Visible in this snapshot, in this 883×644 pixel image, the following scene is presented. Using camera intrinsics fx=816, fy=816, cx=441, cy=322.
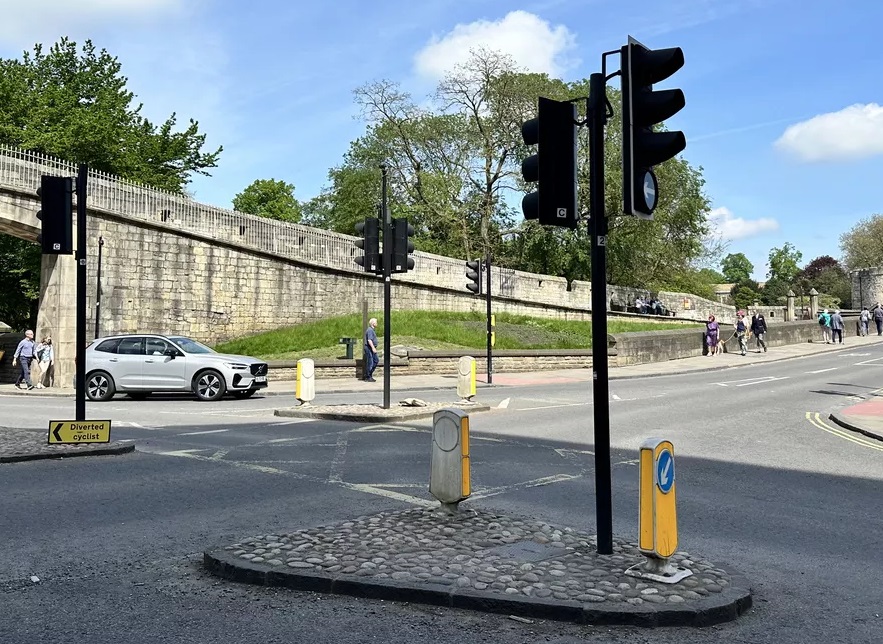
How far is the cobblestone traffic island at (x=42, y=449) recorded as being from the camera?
10.1 meters

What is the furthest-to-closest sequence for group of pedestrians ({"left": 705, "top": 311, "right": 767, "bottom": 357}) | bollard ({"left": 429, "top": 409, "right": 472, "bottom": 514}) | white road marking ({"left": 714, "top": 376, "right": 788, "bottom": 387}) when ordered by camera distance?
1. group of pedestrians ({"left": 705, "top": 311, "right": 767, "bottom": 357})
2. white road marking ({"left": 714, "top": 376, "right": 788, "bottom": 387})
3. bollard ({"left": 429, "top": 409, "right": 472, "bottom": 514})

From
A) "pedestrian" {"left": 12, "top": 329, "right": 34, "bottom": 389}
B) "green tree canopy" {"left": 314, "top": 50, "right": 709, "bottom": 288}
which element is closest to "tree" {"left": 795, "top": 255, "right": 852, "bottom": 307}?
"green tree canopy" {"left": 314, "top": 50, "right": 709, "bottom": 288}

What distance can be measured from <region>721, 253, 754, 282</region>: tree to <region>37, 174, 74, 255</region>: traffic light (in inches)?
6480

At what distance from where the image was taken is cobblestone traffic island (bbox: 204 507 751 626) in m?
4.61

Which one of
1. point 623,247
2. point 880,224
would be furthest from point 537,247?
point 880,224

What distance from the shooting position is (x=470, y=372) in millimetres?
17016

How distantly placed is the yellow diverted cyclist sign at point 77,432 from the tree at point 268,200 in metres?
73.2

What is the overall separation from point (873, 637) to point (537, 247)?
47.2 metres

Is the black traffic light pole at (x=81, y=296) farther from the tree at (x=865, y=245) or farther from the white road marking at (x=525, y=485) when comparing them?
the tree at (x=865, y=245)

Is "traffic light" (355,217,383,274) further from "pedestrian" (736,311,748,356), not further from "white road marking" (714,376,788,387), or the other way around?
"pedestrian" (736,311,748,356)

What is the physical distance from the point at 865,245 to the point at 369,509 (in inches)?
4245

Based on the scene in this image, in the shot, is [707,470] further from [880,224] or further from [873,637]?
[880,224]

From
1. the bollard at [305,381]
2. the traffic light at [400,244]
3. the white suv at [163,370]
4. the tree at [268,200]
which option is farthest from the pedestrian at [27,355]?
the tree at [268,200]

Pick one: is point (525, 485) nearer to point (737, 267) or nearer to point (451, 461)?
point (451, 461)
